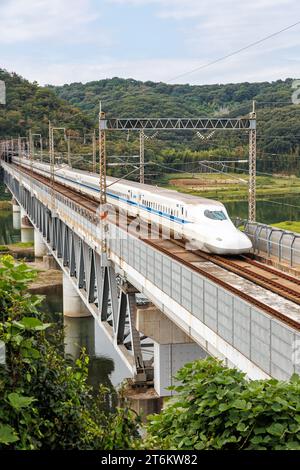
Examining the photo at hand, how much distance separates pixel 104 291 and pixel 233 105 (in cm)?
13916

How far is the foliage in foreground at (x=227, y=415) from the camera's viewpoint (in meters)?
8.06

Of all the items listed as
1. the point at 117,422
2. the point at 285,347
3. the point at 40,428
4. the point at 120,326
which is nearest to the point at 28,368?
the point at 40,428

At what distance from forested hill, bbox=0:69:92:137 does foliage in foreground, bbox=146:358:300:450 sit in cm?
12907

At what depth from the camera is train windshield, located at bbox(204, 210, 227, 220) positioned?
87.9 ft

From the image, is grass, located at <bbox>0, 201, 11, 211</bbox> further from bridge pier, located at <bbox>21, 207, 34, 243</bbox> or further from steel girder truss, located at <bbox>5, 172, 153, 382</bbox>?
steel girder truss, located at <bbox>5, 172, 153, 382</bbox>

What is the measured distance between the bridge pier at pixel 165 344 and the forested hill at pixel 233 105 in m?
52.3

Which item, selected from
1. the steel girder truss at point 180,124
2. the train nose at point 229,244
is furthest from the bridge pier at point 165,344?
the steel girder truss at point 180,124

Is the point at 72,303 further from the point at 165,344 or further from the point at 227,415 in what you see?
the point at 227,415

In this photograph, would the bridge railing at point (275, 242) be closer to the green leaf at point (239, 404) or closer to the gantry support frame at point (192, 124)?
the gantry support frame at point (192, 124)

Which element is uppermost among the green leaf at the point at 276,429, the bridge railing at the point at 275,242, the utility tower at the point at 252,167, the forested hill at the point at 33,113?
the forested hill at the point at 33,113

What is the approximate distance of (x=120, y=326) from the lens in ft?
95.3

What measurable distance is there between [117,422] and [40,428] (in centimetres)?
98

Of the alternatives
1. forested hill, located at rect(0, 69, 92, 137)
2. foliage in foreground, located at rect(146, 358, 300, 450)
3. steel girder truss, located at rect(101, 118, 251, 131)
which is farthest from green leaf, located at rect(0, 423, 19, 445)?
forested hill, located at rect(0, 69, 92, 137)

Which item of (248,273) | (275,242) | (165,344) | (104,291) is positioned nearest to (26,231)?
(104,291)
